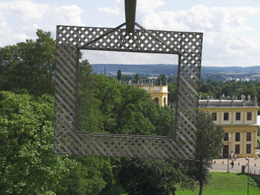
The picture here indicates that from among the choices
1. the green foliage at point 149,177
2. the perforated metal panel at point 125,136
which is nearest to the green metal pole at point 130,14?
the perforated metal panel at point 125,136

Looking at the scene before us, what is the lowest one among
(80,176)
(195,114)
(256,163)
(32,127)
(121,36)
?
(256,163)

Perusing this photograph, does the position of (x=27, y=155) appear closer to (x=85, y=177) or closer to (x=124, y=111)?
(x=85, y=177)

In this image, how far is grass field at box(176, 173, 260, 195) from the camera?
119ft

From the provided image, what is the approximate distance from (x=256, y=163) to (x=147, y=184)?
27503mm

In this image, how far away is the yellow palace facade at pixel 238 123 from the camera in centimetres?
5553

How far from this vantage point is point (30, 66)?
79.4 feet

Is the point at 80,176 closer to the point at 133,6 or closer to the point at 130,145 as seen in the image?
the point at 130,145

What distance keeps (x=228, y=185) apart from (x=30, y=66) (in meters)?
22.6

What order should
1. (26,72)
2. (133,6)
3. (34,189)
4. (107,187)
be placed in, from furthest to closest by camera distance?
(107,187)
(26,72)
(34,189)
(133,6)

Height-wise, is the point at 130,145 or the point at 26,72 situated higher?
the point at 26,72

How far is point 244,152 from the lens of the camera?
56.1 metres

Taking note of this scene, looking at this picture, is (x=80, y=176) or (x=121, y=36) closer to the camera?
(x=121, y=36)

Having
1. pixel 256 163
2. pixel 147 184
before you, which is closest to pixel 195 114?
pixel 147 184

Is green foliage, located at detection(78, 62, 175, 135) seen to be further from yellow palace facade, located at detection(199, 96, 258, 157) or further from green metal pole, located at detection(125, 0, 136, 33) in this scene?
yellow palace facade, located at detection(199, 96, 258, 157)
